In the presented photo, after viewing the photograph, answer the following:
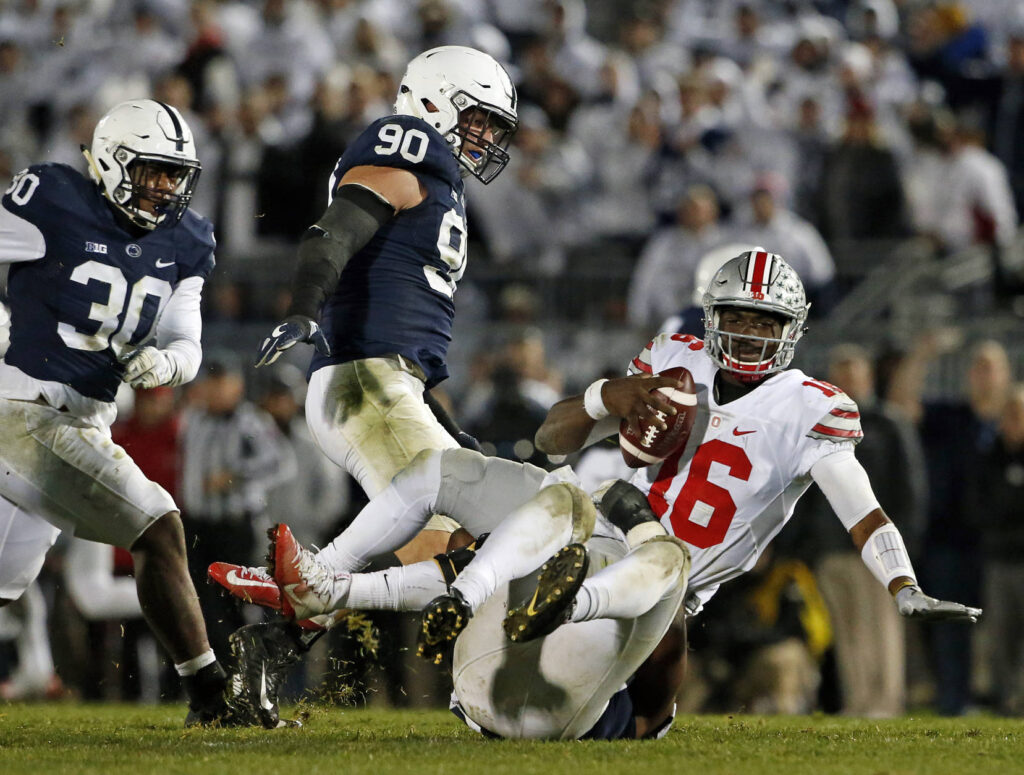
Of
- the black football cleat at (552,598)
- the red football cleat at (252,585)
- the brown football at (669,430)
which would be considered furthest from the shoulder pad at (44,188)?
the black football cleat at (552,598)

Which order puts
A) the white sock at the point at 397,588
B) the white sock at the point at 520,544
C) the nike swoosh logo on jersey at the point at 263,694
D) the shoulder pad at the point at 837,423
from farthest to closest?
the nike swoosh logo on jersey at the point at 263,694
the shoulder pad at the point at 837,423
the white sock at the point at 397,588
the white sock at the point at 520,544

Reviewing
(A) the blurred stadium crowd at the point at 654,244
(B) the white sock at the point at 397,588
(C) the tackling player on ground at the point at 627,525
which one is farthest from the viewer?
(A) the blurred stadium crowd at the point at 654,244

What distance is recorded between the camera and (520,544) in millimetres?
4633

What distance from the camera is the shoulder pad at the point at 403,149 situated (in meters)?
5.44

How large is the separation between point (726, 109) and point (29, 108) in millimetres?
5406

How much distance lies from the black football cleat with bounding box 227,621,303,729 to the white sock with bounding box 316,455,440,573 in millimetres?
514

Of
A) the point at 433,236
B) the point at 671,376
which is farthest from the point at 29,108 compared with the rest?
the point at 671,376

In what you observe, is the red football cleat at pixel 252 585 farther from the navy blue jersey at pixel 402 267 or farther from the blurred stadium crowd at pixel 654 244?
the blurred stadium crowd at pixel 654 244

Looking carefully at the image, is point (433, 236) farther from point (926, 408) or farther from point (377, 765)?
point (926, 408)

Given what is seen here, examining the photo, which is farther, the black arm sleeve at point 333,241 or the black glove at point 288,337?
the black arm sleeve at point 333,241

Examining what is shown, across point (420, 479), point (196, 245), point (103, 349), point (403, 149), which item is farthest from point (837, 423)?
point (103, 349)

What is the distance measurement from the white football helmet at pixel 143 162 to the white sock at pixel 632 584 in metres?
2.16

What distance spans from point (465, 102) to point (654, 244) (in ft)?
13.9

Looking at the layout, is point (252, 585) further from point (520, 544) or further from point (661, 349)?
point (661, 349)
